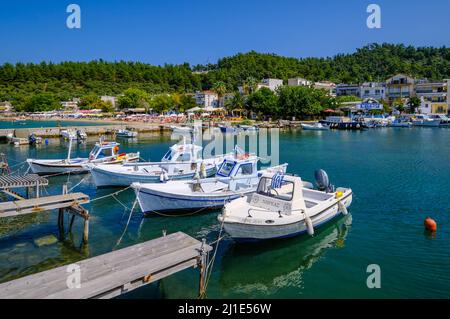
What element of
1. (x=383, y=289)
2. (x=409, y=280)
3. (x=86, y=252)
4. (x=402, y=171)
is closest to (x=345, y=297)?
(x=383, y=289)

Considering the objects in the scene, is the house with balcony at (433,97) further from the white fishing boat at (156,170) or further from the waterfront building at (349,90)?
the white fishing boat at (156,170)

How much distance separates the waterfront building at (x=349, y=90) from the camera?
128m

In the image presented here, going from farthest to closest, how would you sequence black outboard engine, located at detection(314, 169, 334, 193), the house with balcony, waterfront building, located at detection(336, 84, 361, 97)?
waterfront building, located at detection(336, 84, 361, 97) < the house with balcony < black outboard engine, located at detection(314, 169, 334, 193)

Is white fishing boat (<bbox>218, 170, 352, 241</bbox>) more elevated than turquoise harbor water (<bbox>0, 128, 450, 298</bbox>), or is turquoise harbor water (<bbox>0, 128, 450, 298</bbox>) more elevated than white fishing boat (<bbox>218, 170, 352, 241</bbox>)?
white fishing boat (<bbox>218, 170, 352, 241</bbox>)

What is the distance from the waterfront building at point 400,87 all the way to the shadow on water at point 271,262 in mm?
114439

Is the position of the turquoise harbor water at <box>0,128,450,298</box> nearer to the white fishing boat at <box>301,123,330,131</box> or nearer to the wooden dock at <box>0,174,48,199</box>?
the wooden dock at <box>0,174,48,199</box>

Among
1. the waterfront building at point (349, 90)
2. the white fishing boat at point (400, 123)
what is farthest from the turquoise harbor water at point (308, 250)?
the waterfront building at point (349, 90)

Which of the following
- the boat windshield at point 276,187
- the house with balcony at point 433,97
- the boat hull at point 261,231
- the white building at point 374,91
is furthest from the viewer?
the white building at point 374,91

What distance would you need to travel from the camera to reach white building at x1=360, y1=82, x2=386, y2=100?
4764 inches

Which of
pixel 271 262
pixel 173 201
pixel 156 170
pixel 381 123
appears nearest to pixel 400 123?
pixel 381 123

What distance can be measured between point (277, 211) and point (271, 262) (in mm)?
2250

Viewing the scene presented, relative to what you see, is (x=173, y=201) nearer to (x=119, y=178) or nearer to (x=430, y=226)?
(x=119, y=178)

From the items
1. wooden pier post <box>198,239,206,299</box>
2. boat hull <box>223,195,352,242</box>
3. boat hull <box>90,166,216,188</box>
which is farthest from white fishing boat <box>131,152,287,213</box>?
wooden pier post <box>198,239,206,299</box>

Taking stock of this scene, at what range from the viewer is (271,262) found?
1412 cm
